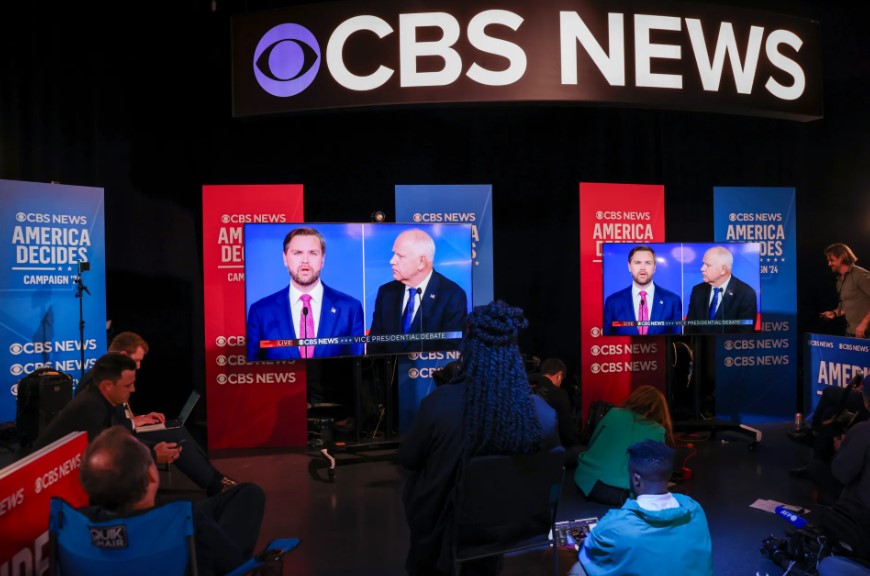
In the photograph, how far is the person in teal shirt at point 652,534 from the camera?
209 centimetres

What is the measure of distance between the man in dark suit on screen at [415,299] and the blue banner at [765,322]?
309 centimetres

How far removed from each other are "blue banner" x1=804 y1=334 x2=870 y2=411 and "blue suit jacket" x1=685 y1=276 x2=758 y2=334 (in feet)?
2.01

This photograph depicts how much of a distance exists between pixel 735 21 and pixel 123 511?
5.58m

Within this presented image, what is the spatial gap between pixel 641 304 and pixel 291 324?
3.09 meters

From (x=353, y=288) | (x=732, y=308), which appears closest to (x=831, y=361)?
(x=732, y=308)

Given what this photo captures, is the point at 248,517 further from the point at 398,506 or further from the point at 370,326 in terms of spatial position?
the point at 370,326

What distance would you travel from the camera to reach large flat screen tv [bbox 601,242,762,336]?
6.02 m

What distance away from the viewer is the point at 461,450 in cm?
233

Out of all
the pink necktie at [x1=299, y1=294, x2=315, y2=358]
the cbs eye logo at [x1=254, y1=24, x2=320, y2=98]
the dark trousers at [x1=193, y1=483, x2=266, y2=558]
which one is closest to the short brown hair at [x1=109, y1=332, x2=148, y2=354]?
the pink necktie at [x1=299, y1=294, x2=315, y2=358]

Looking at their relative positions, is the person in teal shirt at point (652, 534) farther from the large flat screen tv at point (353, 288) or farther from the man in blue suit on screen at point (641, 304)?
the man in blue suit on screen at point (641, 304)

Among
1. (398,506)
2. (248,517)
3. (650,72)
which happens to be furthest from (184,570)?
(650,72)

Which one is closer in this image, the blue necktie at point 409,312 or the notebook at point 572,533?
the notebook at point 572,533

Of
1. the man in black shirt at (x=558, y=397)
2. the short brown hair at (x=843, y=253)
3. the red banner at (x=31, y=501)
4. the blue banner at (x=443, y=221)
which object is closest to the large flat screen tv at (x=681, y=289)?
the short brown hair at (x=843, y=253)

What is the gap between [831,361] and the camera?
522cm
